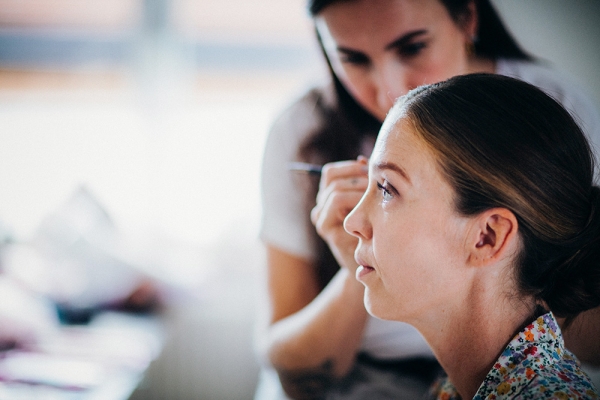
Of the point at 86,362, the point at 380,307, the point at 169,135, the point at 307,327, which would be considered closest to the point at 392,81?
the point at 380,307

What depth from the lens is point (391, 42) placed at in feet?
3.10

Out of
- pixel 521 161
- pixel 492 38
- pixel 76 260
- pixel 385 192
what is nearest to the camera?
pixel 521 161

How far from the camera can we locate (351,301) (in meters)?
1.03

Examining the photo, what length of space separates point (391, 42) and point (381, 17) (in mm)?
52

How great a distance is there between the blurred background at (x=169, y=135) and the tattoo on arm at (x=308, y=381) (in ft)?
3.11

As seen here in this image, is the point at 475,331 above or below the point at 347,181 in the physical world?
below

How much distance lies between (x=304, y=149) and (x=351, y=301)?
42 cm

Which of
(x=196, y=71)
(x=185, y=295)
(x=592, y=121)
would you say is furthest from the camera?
(x=196, y=71)

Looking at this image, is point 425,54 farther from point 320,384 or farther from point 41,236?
point 41,236

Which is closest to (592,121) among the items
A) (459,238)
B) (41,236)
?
(459,238)

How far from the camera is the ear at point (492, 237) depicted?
0.71 meters

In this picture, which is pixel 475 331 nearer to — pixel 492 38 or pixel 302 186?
pixel 302 186

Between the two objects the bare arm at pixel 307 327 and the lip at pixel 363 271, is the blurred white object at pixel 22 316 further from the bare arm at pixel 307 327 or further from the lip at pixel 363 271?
the lip at pixel 363 271

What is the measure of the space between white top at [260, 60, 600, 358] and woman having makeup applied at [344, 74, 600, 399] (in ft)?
1.06
